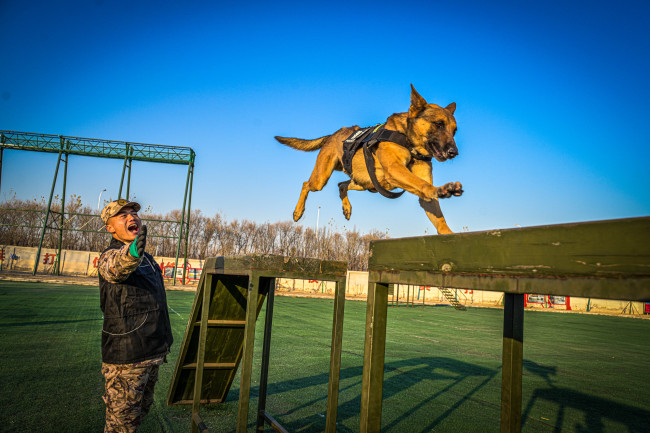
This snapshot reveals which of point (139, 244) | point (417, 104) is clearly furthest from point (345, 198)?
point (139, 244)

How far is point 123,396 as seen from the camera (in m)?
3.10

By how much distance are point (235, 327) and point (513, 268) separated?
3.40 meters

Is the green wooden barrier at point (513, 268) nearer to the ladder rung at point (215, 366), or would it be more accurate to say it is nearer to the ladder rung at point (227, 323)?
Answer: the ladder rung at point (227, 323)

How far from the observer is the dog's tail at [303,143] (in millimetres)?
4627

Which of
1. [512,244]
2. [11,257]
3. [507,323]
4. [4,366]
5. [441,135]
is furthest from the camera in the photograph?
[11,257]

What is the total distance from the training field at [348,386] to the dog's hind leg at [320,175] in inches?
92.1

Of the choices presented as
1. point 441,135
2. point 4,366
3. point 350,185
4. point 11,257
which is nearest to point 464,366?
point 350,185

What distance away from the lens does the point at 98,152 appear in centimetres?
2848

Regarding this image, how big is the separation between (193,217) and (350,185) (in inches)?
2402

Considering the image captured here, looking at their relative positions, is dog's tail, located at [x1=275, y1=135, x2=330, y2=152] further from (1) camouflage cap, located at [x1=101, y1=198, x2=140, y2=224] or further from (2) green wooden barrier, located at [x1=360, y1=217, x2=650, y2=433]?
(2) green wooden barrier, located at [x1=360, y1=217, x2=650, y2=433]

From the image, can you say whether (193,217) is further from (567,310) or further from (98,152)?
(567,310)

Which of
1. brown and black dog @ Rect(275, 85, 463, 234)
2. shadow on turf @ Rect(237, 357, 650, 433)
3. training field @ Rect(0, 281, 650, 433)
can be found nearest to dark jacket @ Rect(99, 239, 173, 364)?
training field @ Rect(0, 281, 650, 433)

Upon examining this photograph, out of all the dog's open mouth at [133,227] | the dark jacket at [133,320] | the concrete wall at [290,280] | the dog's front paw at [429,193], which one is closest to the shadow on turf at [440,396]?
the dark jacket at [133,320]

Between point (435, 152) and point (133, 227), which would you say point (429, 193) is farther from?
point (133, 227)
